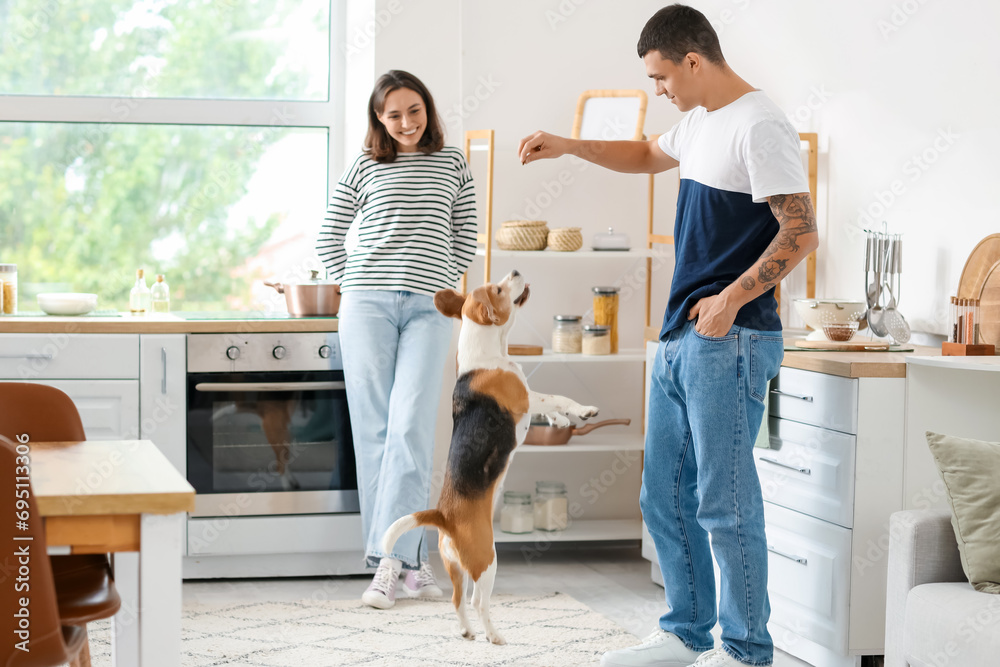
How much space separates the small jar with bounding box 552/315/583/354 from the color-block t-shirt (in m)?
1.25

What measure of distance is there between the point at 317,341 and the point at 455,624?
105 cm

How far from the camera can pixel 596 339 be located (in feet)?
11.5

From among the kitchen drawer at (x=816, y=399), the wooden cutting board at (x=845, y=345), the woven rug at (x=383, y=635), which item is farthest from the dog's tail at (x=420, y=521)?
the wooden cutting board at (x=845, y=345)

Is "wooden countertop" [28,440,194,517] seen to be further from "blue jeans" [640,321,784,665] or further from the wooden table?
"blue jeans" [640,321,784,665]

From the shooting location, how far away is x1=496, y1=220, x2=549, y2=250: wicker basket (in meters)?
3.46

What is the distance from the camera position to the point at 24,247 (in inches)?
150

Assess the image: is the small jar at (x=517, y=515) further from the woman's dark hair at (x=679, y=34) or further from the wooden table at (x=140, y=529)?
the wooden table at (x=140, y=529)

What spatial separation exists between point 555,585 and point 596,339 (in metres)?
0.84

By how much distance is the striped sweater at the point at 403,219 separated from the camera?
123 inches

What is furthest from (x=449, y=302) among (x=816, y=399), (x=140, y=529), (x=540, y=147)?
(x=140, y=529)

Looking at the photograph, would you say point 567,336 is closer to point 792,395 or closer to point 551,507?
point 551,507

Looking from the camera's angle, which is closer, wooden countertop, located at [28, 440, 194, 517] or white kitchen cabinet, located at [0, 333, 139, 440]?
wooden countertop, located at [28, 440, 194, 517]

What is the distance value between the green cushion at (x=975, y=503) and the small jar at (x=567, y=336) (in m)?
1.58

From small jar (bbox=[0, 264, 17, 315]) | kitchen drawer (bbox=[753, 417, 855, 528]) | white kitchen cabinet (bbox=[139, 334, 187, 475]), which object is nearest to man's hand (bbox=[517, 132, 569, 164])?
kitchen drawer (bbox=[753, 417, 855, 528])
